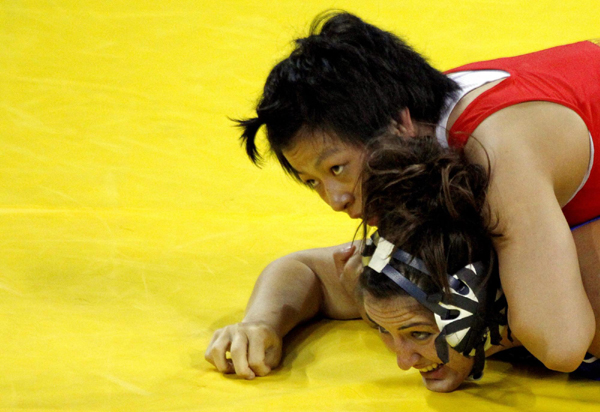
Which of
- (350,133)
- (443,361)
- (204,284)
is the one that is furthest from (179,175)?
(443,361)

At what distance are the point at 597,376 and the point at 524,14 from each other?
1.85 m

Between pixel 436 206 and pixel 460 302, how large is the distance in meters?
0.15

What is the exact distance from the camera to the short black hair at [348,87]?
4.30ft

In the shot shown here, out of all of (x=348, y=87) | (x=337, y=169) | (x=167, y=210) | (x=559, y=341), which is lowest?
(x=167, y=210)

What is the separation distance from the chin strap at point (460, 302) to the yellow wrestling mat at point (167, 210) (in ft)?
0.34

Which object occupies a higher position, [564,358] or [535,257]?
[535,257]

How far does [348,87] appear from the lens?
1317mm

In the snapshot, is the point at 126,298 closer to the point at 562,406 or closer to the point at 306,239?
the point at 306,239

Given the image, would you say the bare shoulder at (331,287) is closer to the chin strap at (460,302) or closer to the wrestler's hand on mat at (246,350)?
the wrestler's hand on mat at (246,350)

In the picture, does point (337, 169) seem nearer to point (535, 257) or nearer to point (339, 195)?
point (339, 195)

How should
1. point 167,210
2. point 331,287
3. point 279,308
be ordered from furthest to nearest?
point 167,210, point 331,287, point 279,308

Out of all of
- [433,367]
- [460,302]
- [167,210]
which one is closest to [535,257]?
[460,302]

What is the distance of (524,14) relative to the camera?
283 centimetres

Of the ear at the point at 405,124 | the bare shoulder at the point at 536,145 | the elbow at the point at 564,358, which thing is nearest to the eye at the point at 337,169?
the ear at the point at 405,124
